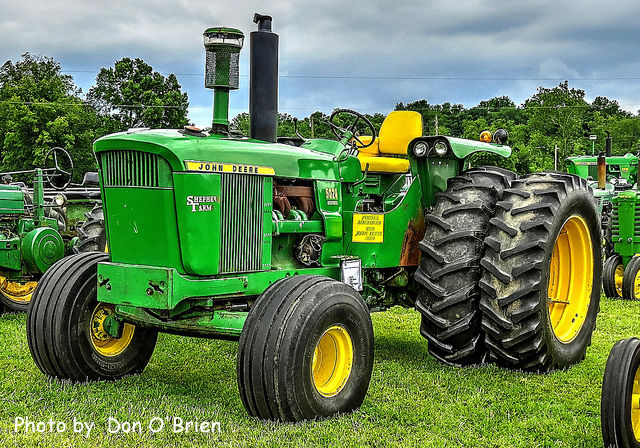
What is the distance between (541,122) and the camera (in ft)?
152

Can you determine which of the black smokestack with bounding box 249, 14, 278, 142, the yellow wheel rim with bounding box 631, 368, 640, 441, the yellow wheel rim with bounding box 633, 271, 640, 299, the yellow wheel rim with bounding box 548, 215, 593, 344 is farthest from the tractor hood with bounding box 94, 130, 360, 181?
the yellow wheel rim with bounding box 633, 271, 640, 299

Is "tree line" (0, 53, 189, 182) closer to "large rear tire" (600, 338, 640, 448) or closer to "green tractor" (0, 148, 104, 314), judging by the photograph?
"green tractor" (0, 148, 104, 314)

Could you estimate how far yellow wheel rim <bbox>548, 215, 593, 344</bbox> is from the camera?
6.39 metres

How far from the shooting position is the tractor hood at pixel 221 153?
4539 mm

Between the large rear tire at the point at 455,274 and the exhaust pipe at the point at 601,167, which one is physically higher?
the exhaust pipe at the point at 601,167

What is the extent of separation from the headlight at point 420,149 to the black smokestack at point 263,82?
1382 mm

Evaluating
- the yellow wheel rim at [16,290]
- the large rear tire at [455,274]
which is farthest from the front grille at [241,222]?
the yellow wheel rim at [16,290]

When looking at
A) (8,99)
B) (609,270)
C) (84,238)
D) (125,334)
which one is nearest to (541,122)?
(8,99)

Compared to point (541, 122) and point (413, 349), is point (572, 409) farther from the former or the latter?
point (541, 122)

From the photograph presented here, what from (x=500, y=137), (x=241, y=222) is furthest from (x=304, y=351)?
(x=500, y=137)

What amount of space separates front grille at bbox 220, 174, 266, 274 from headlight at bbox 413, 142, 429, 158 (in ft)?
5.78

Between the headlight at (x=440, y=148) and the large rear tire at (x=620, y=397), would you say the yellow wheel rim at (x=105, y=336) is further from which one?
the large rear tire at (x=620, y=397)

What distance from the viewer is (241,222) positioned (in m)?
4.93

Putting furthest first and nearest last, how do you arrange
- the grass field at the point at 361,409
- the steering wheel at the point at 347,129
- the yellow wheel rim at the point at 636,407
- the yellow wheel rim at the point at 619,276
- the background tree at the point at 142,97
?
the background tree at the point at 142,97, the yellow wheel rim at the point at 619,276, the steering wheel at the point at 347,129, the grass field at the point at 361,409, the yellow wheel rim at the point at 636,407
